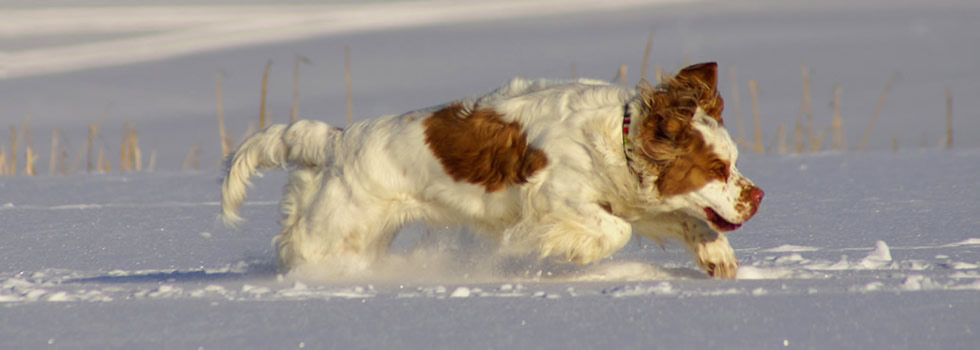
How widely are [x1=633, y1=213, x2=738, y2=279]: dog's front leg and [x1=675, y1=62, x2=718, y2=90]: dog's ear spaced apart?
398mm

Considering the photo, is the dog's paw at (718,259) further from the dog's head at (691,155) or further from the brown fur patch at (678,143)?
the brown fur patch at (678,143)

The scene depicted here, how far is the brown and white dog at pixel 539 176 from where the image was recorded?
326cm

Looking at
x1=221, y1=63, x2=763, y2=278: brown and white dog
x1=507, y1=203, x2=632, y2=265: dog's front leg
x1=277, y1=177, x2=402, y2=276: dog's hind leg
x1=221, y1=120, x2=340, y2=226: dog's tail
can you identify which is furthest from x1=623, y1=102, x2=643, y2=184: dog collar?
x1=221, y1=120, x2=340, y2=226: dog's tail

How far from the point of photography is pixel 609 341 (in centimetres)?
211

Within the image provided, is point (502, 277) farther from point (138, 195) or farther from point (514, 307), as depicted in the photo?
point (138, 195)

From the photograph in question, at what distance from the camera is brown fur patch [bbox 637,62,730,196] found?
3.27m

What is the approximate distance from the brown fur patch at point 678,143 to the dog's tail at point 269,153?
3.04 ft

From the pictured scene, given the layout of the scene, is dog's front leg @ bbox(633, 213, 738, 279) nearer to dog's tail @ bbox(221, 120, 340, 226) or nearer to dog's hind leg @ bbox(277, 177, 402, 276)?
dog's hind leg @ bbox(277, 177, 402, 276)

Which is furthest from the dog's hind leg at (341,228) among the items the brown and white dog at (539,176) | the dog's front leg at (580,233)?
the dog's front leg at (580,233)

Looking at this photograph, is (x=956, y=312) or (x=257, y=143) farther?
(x=257, y=143)

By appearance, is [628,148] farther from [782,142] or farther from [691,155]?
[782,142]

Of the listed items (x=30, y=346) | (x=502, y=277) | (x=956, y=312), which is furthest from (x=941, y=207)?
(x=30, y=346)

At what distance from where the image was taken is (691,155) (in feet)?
10.7

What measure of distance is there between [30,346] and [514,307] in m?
0.91
